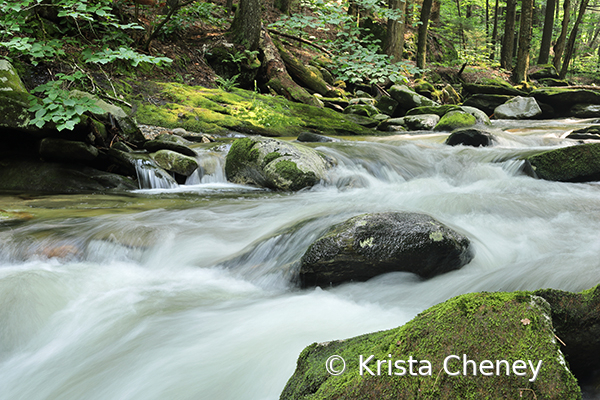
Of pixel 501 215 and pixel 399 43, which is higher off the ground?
pixel 399 43

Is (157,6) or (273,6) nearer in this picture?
(157,6)

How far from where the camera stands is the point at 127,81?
384 inches

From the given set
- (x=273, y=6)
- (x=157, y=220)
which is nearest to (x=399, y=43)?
(x=273, y=6)

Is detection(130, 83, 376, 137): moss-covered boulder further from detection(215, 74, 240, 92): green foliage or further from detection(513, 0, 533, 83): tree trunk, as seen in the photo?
detection(513, 0, 533, 83): tree trunk

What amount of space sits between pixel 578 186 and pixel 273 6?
16.6 metres

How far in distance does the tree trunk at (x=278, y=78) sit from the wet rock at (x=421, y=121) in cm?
298

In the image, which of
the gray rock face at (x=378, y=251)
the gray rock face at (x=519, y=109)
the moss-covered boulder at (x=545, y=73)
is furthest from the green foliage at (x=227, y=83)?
the moss-covered boulder at (x=545, y=73)

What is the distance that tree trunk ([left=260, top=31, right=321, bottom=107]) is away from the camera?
41.5 feet

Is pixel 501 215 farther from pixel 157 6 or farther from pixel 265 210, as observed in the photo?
pixel 157 6

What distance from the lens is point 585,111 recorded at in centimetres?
1495

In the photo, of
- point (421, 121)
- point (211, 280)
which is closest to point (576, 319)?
point (211, 280)

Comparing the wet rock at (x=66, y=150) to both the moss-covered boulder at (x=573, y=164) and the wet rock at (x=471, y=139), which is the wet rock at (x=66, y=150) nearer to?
the moss-covered boulder at (x=573, y=164)

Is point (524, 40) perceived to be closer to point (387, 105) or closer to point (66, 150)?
point (387, 105)

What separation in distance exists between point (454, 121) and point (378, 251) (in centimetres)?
996
